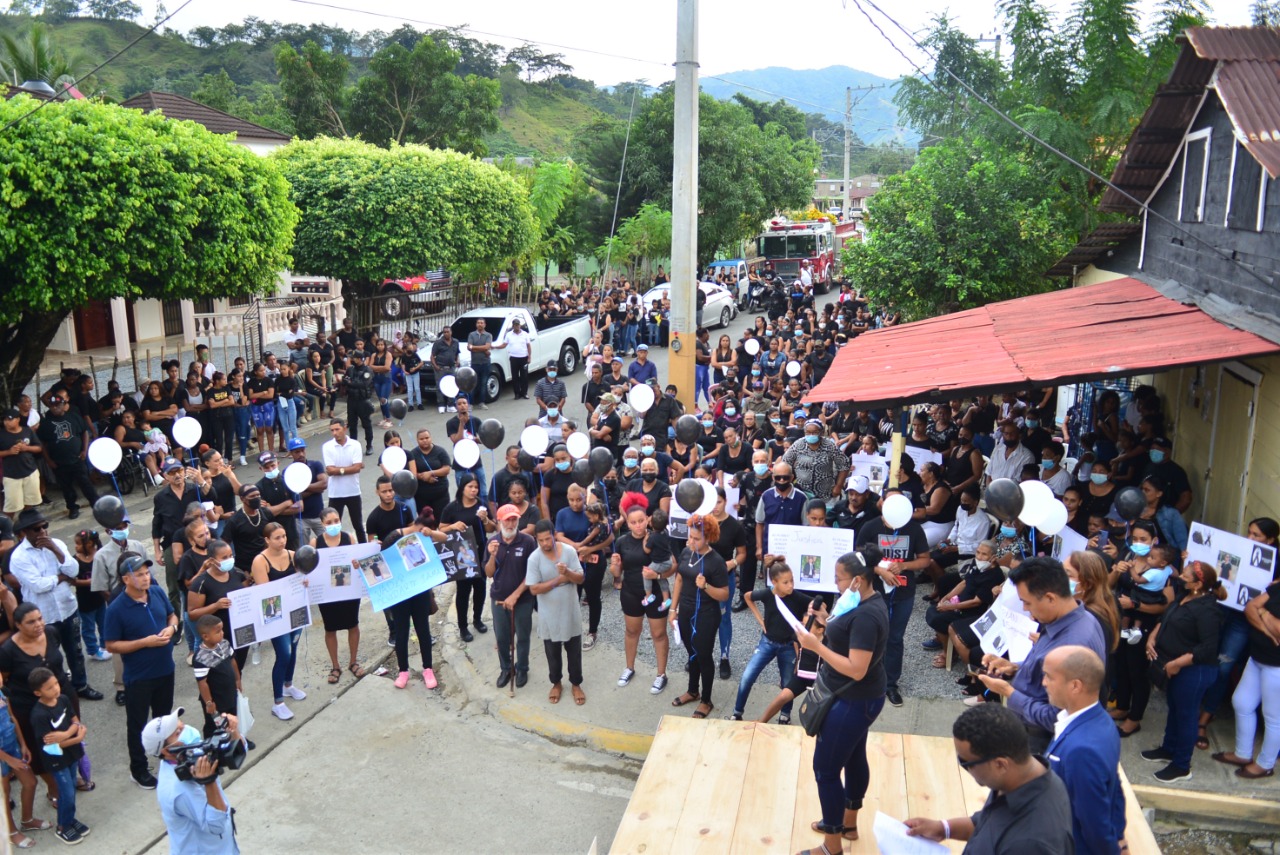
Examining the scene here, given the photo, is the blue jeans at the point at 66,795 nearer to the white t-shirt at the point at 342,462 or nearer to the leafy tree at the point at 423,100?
the white t-shirt at the point at 342,462

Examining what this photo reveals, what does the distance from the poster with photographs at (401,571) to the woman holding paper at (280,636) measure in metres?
0.61

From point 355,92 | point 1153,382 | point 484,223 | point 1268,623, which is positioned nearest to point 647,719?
point 1268,623

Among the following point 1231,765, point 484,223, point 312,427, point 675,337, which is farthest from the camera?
point 484,223

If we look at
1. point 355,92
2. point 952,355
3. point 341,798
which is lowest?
point 341,798

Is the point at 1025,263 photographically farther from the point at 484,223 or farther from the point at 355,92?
the point at 355,92

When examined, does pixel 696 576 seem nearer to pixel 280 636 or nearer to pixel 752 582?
pixel 752 582

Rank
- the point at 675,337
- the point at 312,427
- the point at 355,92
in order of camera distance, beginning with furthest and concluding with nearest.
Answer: the point at 355,92 < the point at 312,427 < the point at 675,337

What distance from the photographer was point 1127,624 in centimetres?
753

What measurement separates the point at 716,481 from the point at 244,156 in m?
9.95

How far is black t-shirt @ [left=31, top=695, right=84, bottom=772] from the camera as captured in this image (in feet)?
20.9

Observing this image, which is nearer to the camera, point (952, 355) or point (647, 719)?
point (647, 719)

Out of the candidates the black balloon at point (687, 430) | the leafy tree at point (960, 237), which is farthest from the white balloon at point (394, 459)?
the leafy tree at point (960, 237)

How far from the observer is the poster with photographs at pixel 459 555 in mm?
8930

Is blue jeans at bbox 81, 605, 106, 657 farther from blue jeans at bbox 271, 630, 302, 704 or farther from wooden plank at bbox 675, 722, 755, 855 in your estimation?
wooden plank at bbox 675, 722, 755, 855
